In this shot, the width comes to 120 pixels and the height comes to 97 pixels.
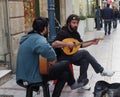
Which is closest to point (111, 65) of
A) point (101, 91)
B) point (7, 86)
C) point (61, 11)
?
point (7, 86)

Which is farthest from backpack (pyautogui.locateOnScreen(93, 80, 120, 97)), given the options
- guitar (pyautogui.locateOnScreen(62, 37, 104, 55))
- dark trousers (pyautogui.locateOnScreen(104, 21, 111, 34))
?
dark trousers (pyautogui.locateOnScreen(104, 21, 111, 34))

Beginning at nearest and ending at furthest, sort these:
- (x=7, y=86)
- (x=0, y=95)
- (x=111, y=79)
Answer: (x=0, y=95) → (x=7, y=86) → (x=111, y=79)

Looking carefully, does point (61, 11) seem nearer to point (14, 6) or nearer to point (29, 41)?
point (14, 6)

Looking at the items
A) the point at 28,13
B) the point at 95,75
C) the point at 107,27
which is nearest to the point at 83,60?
the point at 95,75

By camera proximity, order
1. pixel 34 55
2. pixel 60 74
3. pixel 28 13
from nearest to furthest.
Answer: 1. pixel 34 55
2. pixel 60 74
3. pixel 28 13

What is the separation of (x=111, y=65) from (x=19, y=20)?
281 cm

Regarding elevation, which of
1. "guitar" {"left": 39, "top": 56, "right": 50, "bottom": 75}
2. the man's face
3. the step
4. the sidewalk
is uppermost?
the man's face

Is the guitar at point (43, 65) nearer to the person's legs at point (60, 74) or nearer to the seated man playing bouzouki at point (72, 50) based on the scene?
the person's legs at point (60, 74)

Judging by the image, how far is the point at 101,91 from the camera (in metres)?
5.45

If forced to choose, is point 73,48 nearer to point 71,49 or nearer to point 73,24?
point 71,49

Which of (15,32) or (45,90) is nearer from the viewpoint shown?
(45,90)

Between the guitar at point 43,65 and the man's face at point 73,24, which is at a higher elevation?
the man's face at point 73,24

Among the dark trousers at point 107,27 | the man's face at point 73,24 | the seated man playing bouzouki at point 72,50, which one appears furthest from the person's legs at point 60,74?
the dark trousers at point 107,27

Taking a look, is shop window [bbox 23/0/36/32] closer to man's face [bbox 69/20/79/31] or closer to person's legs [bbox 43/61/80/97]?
man's face [bbox 69/20/79/31]
